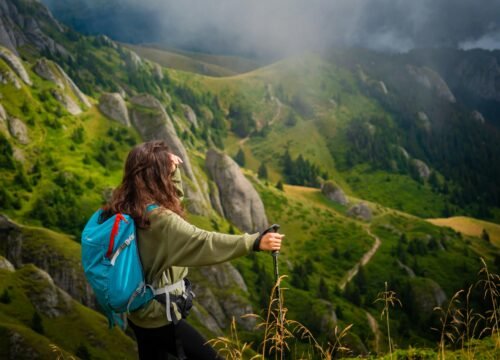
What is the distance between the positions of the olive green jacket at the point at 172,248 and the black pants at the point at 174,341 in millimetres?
137

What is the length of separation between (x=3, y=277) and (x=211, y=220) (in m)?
54.8

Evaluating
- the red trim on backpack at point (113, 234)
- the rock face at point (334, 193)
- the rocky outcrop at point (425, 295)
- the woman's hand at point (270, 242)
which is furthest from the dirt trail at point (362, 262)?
the red trim on backpack at point (113, 234)

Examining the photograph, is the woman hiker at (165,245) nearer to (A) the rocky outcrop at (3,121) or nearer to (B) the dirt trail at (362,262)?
(A) the rocky outcrop at (3,121)

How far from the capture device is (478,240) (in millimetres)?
156125

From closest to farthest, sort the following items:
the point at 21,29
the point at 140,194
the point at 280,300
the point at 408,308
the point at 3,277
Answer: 1. the point at 280,300
2. the point at 140,194
3. the point at 3,277
4. the point at 408,308
5. the point at 21,29

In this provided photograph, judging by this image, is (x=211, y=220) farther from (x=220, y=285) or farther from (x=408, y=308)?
(x=408, y=308)

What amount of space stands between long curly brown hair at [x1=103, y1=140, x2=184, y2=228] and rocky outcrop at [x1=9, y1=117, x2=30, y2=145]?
83873mm

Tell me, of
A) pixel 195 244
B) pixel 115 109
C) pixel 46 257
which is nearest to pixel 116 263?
pixel 195 244

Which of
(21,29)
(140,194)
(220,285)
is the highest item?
(140,194)

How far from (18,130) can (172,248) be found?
86267 mm

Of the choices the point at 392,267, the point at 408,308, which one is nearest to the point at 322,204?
the point at 392,267

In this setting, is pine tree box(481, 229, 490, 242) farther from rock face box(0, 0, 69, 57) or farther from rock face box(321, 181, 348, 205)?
rock face box(0, 0, 69, 57)

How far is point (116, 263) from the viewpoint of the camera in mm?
5309

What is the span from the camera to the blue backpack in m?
5.30
